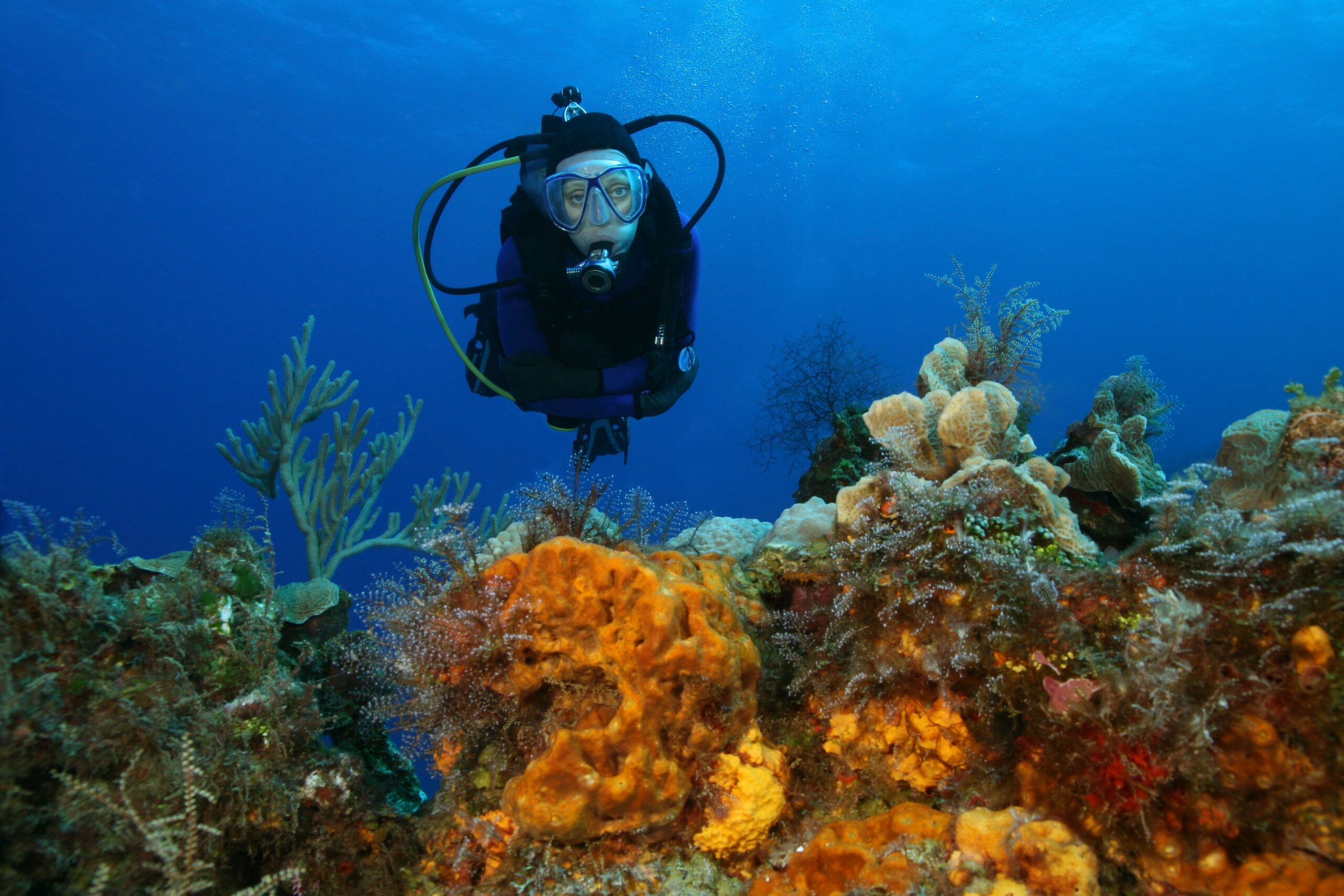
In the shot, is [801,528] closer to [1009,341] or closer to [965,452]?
[965,452]

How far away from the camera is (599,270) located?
15.8 feet

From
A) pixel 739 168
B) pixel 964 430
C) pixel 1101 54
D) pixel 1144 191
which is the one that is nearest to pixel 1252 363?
pixel 1144 191

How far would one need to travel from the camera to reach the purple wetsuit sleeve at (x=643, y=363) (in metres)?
5.47

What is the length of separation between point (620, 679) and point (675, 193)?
213ft

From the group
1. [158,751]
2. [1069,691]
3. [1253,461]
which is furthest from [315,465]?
[1253,461]

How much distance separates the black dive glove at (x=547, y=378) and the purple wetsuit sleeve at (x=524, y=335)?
12 centimetres

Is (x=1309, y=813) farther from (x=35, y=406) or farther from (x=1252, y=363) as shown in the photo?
(x=1252, y=363)

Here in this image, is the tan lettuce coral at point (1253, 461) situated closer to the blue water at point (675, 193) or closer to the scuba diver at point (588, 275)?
the scuba diver at point (588, 275)

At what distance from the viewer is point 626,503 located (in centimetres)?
375

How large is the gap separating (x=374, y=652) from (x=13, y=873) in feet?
4.18

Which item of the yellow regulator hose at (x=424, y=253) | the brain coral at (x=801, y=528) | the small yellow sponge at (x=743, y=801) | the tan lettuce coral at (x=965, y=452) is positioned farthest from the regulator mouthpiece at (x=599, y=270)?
the small yellow sponge at (x=743, y=801)

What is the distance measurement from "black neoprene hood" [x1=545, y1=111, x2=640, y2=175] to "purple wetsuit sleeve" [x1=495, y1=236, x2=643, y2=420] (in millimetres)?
844

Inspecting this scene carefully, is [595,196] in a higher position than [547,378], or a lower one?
higher

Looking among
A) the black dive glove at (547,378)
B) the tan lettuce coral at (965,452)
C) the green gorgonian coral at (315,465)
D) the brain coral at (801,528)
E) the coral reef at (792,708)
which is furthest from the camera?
the green gorgonian coral at (315,465)
